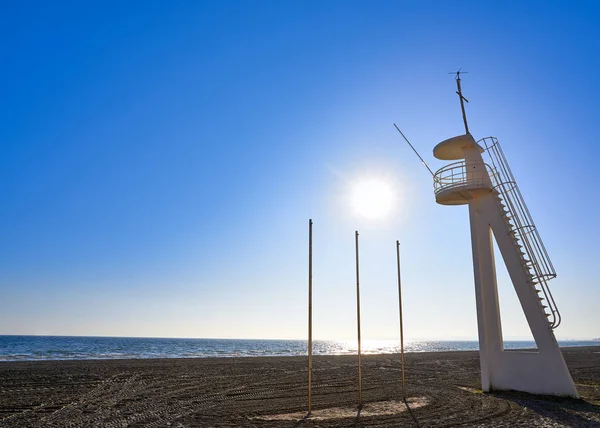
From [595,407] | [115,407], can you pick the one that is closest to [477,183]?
[595,407]

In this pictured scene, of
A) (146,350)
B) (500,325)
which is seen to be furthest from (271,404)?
(146,350)

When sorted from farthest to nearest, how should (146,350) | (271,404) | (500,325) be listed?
(146,350)
(500,325)
(271,404)

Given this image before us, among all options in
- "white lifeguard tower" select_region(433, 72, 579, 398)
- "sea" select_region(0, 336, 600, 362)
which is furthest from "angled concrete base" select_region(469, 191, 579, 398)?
"sea" select_region(0, 336, 600, 362)

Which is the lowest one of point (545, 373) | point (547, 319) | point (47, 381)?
point (47, 381)

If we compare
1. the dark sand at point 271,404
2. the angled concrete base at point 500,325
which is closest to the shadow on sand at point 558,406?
the dark sand at point 271,404

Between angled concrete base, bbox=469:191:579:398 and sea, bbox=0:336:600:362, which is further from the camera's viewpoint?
sea, bbox=0:336:600:362

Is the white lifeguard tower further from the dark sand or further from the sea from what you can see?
the sea

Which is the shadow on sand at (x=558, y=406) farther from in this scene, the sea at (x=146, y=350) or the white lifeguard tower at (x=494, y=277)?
the sea at (x=146, y=350)

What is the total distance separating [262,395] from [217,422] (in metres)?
4.55

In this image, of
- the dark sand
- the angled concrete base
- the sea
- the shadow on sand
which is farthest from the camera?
the sea

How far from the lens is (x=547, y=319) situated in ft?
40.5

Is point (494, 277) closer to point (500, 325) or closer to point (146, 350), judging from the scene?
point (500, 325)

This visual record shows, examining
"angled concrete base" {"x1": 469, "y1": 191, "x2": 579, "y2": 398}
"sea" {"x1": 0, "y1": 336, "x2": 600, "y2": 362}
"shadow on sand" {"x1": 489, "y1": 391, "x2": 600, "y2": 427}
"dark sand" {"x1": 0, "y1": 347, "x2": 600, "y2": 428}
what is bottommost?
"sea" {"x1": 0, "y1": 336, "x2": 600, "y2": 362}

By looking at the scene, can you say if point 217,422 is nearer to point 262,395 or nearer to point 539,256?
point 262,395
